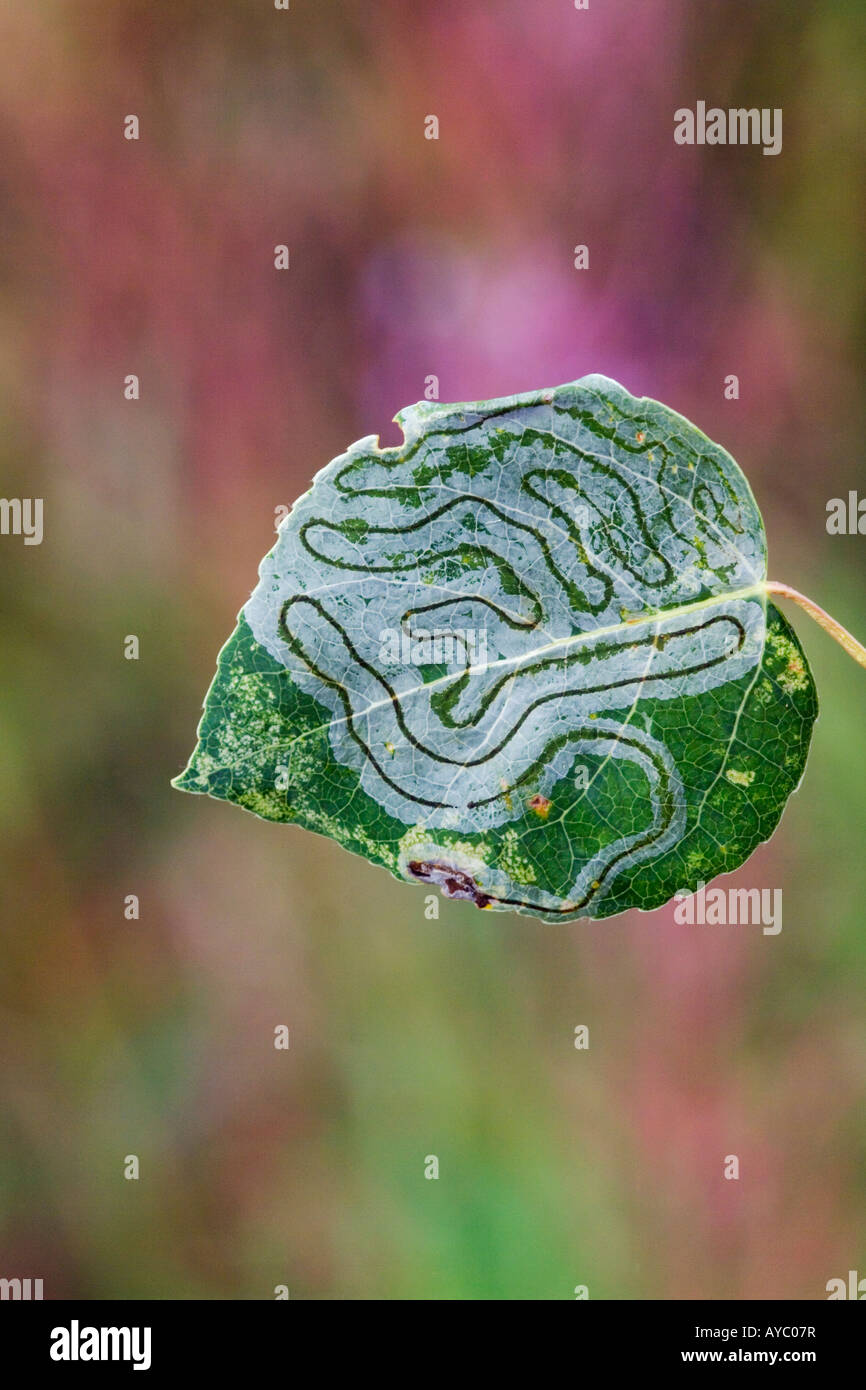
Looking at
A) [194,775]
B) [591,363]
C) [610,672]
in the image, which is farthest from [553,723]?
[591,363]

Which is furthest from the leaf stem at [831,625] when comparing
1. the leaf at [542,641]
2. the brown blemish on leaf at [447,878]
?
the brown blemish on leaf at [447,878]

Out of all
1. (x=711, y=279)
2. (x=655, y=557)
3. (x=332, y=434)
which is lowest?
(x=655, y=557)

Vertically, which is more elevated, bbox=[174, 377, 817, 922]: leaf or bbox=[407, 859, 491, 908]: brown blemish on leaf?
bbox=[174, 377, 817, 922]: leaf

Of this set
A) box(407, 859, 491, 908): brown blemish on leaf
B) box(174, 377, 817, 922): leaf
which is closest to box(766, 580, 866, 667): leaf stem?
box(174, 377, 817, 922): leaf

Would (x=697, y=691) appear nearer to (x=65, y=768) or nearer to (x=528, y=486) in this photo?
(x=528, y=486)

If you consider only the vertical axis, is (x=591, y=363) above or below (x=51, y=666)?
above

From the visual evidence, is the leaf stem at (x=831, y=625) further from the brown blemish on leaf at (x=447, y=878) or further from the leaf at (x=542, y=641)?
the brown blemish on leaf at (x=447, y=878)

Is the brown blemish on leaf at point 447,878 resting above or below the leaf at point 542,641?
below

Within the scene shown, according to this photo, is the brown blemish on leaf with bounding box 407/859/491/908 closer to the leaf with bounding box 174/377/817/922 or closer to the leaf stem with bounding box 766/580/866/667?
the leaf with bounding box 174/377/817/922
